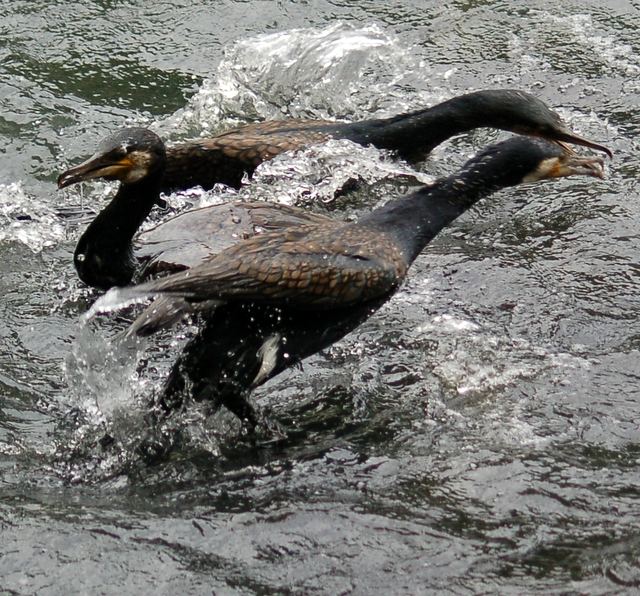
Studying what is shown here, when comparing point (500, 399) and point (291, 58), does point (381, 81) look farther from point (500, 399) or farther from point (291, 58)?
point (500, 399)

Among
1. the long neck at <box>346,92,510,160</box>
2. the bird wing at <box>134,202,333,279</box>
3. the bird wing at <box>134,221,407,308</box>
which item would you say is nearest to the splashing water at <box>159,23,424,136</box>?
the long neck at <box>346,92,510,160</box>

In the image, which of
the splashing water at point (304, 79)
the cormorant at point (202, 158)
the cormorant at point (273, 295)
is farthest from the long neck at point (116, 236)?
the splashing water at point (304, 79)

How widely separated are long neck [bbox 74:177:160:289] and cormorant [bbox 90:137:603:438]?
39.1 inches

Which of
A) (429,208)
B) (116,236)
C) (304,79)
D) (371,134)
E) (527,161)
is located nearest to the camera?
(429,208)

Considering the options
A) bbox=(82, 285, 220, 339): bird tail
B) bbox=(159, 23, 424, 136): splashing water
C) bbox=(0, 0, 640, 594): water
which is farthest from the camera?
bbox=(159, 23, 424, 136): splashing water

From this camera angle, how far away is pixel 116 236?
712 cm

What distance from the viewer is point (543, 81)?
31.7 ft

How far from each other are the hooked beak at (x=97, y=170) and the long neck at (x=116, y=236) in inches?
5.3

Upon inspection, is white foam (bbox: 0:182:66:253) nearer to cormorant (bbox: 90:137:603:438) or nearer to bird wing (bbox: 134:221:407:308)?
cormorant (bbox: 90:137:603:438)

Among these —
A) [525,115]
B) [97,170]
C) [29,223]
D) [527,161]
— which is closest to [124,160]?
[97,170]

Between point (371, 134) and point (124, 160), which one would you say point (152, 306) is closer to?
point (124, 160)

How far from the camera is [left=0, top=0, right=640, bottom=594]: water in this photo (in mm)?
5082

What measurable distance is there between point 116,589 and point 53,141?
15.8 feet

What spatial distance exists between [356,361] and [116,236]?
158 cm
